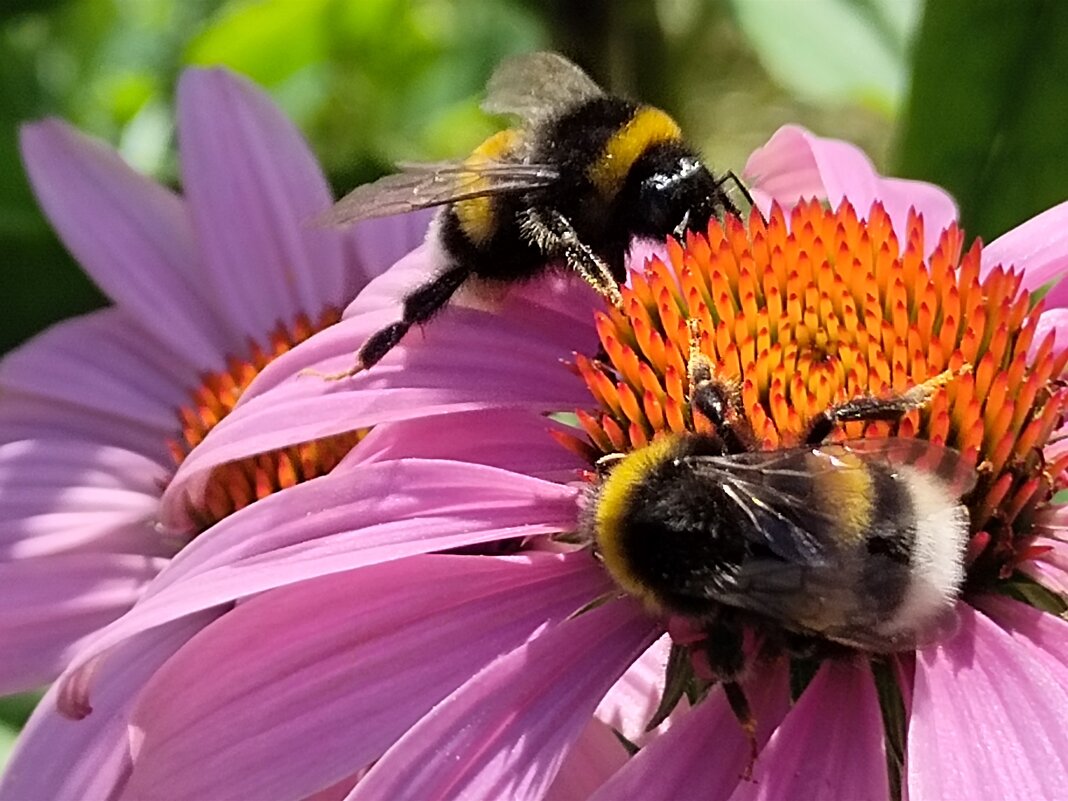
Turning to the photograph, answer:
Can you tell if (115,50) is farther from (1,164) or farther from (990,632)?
(990,632)

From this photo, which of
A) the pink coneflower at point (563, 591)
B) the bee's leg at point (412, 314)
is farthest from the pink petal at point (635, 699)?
the bee's leg at point (412, 314)

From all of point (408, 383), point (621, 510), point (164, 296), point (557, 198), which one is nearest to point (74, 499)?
point (164, 296)

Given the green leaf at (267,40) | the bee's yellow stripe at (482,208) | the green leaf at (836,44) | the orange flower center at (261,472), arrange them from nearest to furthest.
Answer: the bee's yellow stripe at (482,208), the orange flower center at (261,472), the green leaf at (836,44), the green leaf at (267,40)

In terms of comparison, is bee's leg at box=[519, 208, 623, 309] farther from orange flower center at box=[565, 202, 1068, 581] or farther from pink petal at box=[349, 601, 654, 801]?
pink petal at box=[349, 601, 654, 801]

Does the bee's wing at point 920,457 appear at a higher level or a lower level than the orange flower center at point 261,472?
higher

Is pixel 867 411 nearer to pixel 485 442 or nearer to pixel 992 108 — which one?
pixel 485 442

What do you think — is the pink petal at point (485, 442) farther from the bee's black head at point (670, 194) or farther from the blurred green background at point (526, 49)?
the blurred green background at point (526, 49)
